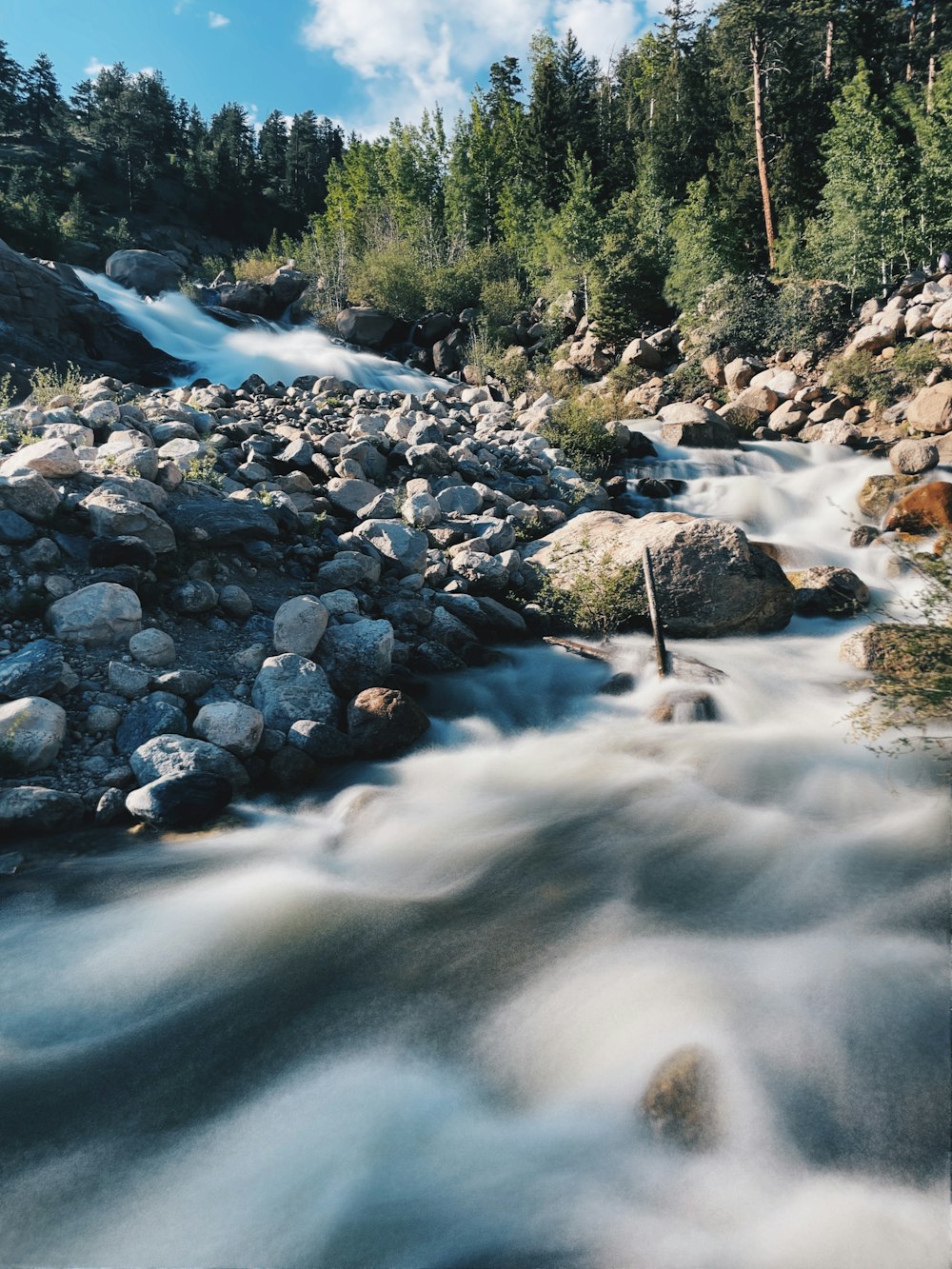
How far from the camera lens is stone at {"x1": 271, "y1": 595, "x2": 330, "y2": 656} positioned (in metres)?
7.24

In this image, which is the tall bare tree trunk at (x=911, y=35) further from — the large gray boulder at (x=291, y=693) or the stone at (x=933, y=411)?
the large gray boulder at (x=291, y=693)

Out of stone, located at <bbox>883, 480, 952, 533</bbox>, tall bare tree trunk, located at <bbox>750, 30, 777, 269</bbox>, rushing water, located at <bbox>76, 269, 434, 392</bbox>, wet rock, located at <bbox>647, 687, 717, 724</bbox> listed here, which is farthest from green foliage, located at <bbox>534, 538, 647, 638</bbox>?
tall bare tree trunk, located at <bbox>750, 30, 777, 269</bbox>

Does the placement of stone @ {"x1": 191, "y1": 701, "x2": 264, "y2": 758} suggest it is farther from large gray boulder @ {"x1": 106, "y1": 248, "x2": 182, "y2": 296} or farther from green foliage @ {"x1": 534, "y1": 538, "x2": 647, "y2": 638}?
large gray boulder @ {"x1": 106, "y1": 248, "x2": 182, "y2": 296}

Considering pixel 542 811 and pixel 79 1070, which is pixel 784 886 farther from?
pixel 79 1070

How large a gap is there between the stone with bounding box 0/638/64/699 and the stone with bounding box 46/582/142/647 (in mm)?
408

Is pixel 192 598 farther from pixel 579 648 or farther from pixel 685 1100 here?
pixel 685 1100

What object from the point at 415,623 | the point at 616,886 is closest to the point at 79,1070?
the point at 616,886

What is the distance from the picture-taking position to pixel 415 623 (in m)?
8.48

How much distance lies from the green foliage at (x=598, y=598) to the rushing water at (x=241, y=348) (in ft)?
53.2

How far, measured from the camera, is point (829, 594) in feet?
30.6

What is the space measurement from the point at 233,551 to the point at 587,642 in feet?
13.9

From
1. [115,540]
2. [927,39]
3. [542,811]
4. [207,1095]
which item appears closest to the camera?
[207,1095]

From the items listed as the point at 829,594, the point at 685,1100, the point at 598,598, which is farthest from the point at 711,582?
the point at 685,1100

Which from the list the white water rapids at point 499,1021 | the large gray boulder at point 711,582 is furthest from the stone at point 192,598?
the large gray boulder at point 711,582
